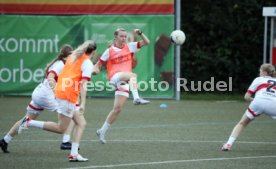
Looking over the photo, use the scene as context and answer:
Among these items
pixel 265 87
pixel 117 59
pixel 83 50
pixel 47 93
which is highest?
pixel 83 50

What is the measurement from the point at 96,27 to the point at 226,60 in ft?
24.9

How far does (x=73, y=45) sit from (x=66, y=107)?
42.1ft

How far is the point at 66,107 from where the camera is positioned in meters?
11.4

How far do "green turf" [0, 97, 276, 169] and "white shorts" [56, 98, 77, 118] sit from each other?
0.72m

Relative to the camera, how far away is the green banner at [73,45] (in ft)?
77.7

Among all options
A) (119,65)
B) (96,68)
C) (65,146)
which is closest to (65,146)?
(65,146)

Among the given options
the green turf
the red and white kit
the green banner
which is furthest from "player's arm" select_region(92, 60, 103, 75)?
the green banner

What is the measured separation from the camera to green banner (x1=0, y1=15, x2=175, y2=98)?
2369 cm

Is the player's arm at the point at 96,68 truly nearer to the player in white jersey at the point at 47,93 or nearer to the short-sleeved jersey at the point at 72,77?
the player in white jersey at the point at 47,93

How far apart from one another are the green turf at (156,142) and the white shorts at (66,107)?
0.72 meters

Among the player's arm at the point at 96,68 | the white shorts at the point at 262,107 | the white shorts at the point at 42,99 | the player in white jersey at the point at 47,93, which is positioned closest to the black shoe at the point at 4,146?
the player in white jersey at the point at 47,93

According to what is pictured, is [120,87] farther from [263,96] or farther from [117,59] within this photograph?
[263,96]

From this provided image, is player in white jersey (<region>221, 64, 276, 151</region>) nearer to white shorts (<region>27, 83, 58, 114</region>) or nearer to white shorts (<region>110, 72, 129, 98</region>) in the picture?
white shorts (<region>110, 72, 129, 98</region>)

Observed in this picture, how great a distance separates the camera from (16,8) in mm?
24281
